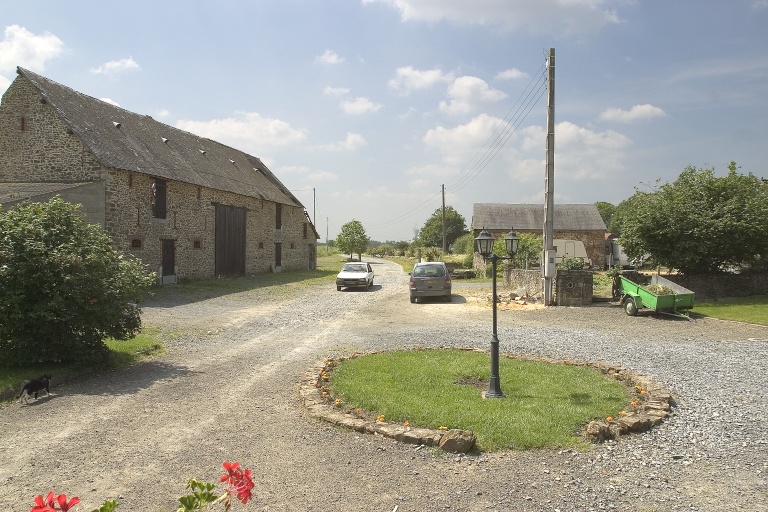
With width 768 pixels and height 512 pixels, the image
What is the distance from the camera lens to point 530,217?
145 feet

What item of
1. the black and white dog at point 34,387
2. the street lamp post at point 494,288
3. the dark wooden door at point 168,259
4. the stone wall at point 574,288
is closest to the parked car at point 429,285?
the stone wall at point 574,288

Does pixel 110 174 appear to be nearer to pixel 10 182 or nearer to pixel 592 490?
pixel 10 182

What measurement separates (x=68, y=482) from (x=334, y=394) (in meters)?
3.33

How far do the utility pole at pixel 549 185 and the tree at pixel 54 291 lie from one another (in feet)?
44.3

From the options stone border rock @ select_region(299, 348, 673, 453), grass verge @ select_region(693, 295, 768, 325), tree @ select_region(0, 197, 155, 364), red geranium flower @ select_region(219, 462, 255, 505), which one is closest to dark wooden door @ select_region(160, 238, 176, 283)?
tree @ select_region(0, 197, 155, 364)

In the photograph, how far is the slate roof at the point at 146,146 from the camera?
20578 millimetres

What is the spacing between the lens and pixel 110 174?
786 inches

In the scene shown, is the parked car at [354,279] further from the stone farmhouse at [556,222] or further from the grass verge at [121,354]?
the stone farmhouse at [556,222]

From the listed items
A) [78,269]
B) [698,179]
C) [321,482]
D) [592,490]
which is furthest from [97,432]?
[698,179]

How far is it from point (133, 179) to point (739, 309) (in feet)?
74.6

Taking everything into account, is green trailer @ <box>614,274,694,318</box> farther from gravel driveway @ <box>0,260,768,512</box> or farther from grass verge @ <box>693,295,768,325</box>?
gravel driveway @ <box>0,260,768,512</box>

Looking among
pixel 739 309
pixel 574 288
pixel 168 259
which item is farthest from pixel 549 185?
pixel 168 259

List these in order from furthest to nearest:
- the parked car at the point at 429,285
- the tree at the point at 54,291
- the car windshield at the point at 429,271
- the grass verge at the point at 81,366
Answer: the car windshield at the point at 429,271
the parked car at the point at 429,285
the tree at the point at 54,291
the grass verge at the point at 81,366

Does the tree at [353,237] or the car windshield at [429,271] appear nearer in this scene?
the car windshield at [429,271]
